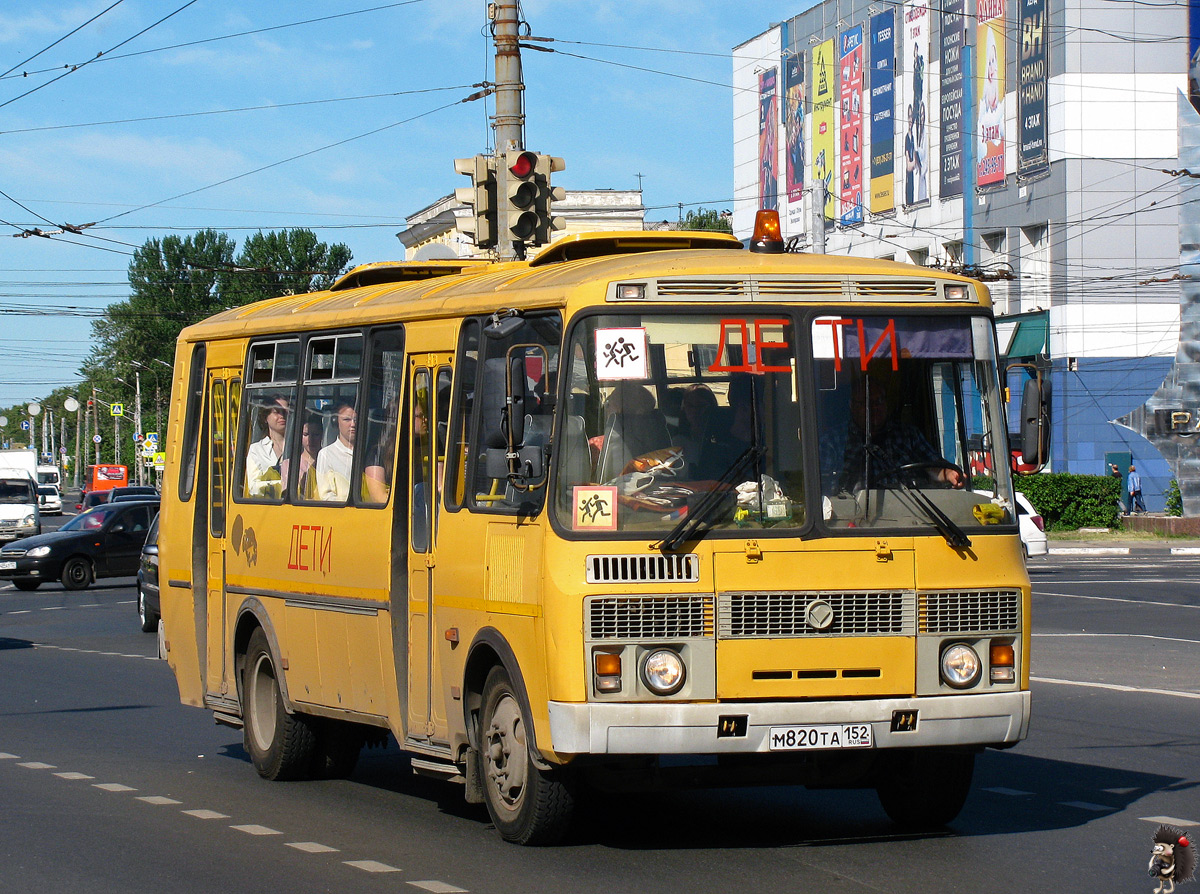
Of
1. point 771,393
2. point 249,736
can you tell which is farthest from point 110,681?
point 771,393

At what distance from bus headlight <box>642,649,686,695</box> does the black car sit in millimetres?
26859

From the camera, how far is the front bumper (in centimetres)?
746

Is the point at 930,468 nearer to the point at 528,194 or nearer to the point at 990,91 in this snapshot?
the point at 528,194

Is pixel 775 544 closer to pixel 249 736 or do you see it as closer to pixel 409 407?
pixel 409 407

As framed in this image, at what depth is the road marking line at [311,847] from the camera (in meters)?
8.23

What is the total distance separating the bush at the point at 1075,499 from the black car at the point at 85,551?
23.9m

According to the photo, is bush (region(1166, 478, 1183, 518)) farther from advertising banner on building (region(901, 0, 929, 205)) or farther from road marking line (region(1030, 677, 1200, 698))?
road marking line (region(1030, 677, 1200, 698))

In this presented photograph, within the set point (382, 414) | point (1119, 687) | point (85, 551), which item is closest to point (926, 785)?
point (382, 414)

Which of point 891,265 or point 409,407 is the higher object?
point 891,265

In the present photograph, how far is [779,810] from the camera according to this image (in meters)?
9.33

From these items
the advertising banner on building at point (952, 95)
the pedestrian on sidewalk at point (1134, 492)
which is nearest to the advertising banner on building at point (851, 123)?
the advertising banner on building at point (952, 95)

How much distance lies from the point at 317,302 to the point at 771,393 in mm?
4229

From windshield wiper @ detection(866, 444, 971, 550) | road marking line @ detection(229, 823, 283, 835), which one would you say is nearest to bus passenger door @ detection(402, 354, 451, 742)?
road marking line @ detection(229, 823, 283, 835)

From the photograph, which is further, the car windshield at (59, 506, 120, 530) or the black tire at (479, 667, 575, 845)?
the car windshield at (59, 506, 120, 530)
